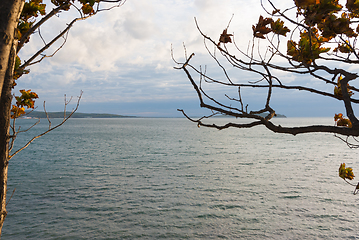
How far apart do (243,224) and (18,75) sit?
1284 cm

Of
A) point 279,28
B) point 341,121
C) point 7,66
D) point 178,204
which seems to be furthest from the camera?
point 178,204

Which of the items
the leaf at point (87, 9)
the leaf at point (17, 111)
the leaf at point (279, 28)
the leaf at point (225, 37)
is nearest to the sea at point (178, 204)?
the leaf at point (17, 111)

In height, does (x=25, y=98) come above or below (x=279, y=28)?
below

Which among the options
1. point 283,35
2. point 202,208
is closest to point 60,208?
point 202,208

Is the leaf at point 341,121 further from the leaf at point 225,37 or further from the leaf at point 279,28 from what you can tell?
the leaf at point 225,37

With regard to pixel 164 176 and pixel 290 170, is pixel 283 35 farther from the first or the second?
pixel 290 170

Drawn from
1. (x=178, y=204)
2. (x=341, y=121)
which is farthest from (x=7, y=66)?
(x=178, y=204)

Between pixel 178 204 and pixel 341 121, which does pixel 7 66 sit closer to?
pixel 341 121

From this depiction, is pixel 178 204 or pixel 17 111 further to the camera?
pixel 178 204

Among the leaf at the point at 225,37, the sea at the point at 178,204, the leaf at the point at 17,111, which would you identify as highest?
the leaf at the point at 225,37

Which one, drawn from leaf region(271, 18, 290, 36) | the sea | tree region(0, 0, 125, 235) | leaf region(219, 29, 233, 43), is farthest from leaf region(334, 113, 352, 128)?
the sea

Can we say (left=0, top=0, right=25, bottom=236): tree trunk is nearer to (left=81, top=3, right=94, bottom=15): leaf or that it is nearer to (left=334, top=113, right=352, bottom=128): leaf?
Result: (left=81, top=3, right=94, bottom=15): leaf

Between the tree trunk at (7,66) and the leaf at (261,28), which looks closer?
the tree trunk at (7,66)

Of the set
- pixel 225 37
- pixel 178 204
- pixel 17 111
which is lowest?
pixel 178 204
